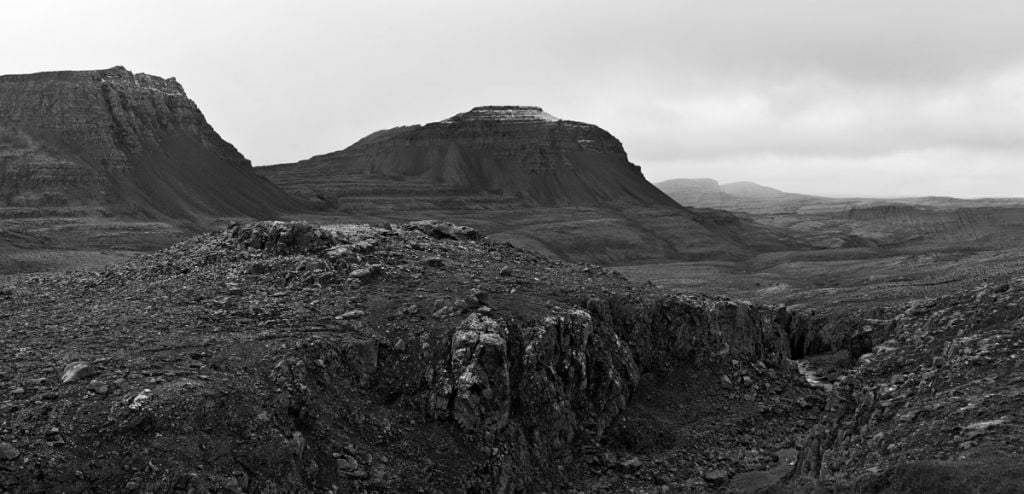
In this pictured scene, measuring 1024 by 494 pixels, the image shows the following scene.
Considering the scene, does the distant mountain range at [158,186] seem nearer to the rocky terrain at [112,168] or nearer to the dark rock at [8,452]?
the rocky terrain at [112,168]

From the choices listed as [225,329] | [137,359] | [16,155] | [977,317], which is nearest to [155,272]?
[225,329]

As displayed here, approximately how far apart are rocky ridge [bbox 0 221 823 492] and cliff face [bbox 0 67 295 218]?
108741 millimetres

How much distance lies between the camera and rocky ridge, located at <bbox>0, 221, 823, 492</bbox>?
18609 millimetres

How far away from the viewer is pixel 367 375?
23844 mm

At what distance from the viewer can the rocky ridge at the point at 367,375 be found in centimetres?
1861

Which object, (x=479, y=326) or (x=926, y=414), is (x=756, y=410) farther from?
(x=479, y=326)

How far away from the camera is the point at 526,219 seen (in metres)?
188

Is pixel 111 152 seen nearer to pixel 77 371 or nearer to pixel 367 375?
pixel 77 371

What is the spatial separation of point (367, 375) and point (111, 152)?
13721 centimetres

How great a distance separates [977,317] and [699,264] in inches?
4915

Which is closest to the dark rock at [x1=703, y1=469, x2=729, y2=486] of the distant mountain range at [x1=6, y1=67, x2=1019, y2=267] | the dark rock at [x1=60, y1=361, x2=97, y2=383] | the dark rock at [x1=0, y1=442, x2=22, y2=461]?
the dark rock at [x1=60, y1=361, x2=97, y2=383]

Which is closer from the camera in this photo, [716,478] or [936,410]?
[936,410]

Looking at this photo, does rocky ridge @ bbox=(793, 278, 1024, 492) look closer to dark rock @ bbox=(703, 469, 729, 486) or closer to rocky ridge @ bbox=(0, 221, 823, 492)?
dark rock @ bbox=(703, 469, 729, 486)

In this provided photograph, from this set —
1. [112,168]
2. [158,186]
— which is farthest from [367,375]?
[112,168]
